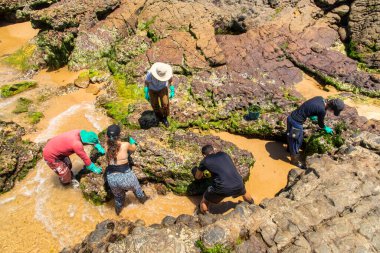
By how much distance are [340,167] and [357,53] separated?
256 inches

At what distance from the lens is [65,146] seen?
20.1 ft

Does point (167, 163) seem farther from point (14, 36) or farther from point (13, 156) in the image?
point (14, 36)

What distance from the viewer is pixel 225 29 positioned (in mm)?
11617

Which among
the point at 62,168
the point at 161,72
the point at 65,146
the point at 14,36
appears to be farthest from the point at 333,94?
the point at 14,36

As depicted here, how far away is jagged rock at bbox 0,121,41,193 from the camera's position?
22.8ft

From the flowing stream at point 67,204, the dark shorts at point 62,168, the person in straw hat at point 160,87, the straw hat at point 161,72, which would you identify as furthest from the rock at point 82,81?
the straw hat at point 161,72

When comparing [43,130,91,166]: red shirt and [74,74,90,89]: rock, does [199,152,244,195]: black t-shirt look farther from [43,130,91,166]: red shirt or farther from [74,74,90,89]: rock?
[74,74,90,89]: rock

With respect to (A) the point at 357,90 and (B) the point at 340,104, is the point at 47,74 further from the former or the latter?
(A) the point at 357,90

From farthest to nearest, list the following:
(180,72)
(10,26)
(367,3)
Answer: (10,26) < (367,3) < (180,72)

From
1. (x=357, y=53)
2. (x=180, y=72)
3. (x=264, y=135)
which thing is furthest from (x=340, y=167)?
(x=357, y=53)

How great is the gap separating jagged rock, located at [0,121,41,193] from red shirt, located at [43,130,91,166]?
1.49 metres

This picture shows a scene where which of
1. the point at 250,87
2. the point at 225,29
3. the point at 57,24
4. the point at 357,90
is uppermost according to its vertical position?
the point at 57,24

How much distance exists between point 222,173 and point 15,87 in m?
8.38

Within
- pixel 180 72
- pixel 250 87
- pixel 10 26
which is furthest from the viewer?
pixel 10 26
